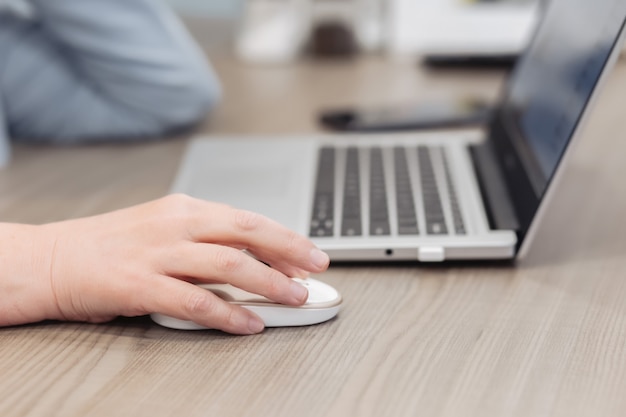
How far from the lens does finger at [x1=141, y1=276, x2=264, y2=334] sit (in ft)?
1.91

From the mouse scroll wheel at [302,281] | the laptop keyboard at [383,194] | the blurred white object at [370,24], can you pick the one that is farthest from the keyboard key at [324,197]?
the blurred white object at [370,24]

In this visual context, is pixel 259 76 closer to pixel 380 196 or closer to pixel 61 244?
pixel 380 196

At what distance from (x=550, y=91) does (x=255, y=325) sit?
0.38 meters

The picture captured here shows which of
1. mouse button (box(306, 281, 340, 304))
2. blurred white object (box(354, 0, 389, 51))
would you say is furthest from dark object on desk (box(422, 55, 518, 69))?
mouse button (box(306, 281, 340, 304))

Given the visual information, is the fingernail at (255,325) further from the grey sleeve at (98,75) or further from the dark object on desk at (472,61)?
the dark object on desk at (472,61)

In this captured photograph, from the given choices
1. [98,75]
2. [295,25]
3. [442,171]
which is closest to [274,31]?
[295,25]

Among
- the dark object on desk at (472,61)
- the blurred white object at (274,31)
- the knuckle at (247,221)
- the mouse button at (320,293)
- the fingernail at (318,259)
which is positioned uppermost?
the knuckle at (247,221)

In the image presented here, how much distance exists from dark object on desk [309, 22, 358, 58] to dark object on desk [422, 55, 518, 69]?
0.16m

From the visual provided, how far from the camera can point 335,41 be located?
→ 5.07ft

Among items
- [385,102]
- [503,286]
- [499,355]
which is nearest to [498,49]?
[385,102]

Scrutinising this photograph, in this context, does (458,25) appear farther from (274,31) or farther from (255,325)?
(255,325)

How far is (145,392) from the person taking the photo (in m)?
0.53

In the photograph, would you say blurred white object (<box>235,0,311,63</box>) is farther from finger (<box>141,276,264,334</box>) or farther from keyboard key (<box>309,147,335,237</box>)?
finger (<box>141,276,264,334</box>)

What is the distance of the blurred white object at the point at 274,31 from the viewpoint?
1.55 meters
